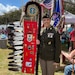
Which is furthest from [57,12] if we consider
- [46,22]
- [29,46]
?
[46,22]

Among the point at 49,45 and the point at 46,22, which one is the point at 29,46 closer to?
the point at 49,45

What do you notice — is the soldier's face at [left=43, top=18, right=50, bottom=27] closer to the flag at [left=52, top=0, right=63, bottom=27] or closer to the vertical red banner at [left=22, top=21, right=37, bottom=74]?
the vertical red banner at [left=22, top=21, right=37, bottom=74]

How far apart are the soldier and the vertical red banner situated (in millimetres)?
885

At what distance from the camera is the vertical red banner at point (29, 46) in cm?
767

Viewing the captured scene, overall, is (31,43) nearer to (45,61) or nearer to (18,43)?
(45,61)

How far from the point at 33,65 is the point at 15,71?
8.02ft

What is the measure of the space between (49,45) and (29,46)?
1554 millimetres

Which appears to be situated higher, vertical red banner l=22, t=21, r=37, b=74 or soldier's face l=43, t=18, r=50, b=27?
soldier's face l=43, t=18, r=50, b=27

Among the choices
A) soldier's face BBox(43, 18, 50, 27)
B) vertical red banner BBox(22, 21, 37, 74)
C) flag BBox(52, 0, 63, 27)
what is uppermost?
flag BBox(52, 0, 63, 27)

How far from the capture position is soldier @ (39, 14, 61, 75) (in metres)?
6.57

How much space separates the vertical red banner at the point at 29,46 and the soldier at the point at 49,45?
89 cm

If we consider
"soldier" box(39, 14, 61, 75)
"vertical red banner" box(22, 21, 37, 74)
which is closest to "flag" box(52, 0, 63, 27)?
"vertical red banner" box(22, 21, 37, 74)

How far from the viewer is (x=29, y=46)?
807cm

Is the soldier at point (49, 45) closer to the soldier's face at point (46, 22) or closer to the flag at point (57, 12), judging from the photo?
the soldier's face at point (46, 22)
